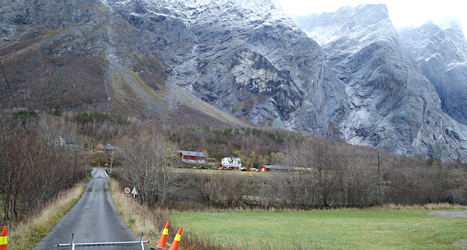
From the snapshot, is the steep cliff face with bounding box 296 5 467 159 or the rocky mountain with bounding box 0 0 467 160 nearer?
the rocky mountain with bounding box 0 0 467 160

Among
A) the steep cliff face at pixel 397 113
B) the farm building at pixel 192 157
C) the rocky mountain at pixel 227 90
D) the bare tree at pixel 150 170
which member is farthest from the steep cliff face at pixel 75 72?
the bare tree at pixel 150 170

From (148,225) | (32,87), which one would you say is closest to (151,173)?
(148,225)

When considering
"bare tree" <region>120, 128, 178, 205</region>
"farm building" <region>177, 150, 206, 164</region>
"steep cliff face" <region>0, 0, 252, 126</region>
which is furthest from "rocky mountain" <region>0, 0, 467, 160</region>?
"bare tree" <region>120, 128, 178, 205</region>

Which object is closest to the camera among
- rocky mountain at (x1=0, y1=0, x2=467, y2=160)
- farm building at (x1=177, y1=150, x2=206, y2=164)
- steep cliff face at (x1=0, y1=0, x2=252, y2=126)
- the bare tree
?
the bare tree

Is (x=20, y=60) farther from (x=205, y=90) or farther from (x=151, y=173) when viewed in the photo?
(x=151, y=173)

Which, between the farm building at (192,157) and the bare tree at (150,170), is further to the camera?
the farm building at (192,157)

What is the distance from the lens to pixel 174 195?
116 ft

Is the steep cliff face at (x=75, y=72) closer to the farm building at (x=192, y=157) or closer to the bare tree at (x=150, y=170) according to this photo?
the farm building at (x=192, y=157)

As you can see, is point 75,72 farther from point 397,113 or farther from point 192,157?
point 397,113

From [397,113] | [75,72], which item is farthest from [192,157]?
[397,113]

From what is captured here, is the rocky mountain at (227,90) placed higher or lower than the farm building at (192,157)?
higher

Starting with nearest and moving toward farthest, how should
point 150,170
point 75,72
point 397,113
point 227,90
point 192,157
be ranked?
point 150,170 → point 192,157 → point 75,72 → point 397,113 → point 227,90

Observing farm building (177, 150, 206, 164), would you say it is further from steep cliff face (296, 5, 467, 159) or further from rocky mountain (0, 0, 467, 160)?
steep cliff face (296, 5, 467, 159)

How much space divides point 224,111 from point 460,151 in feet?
509
